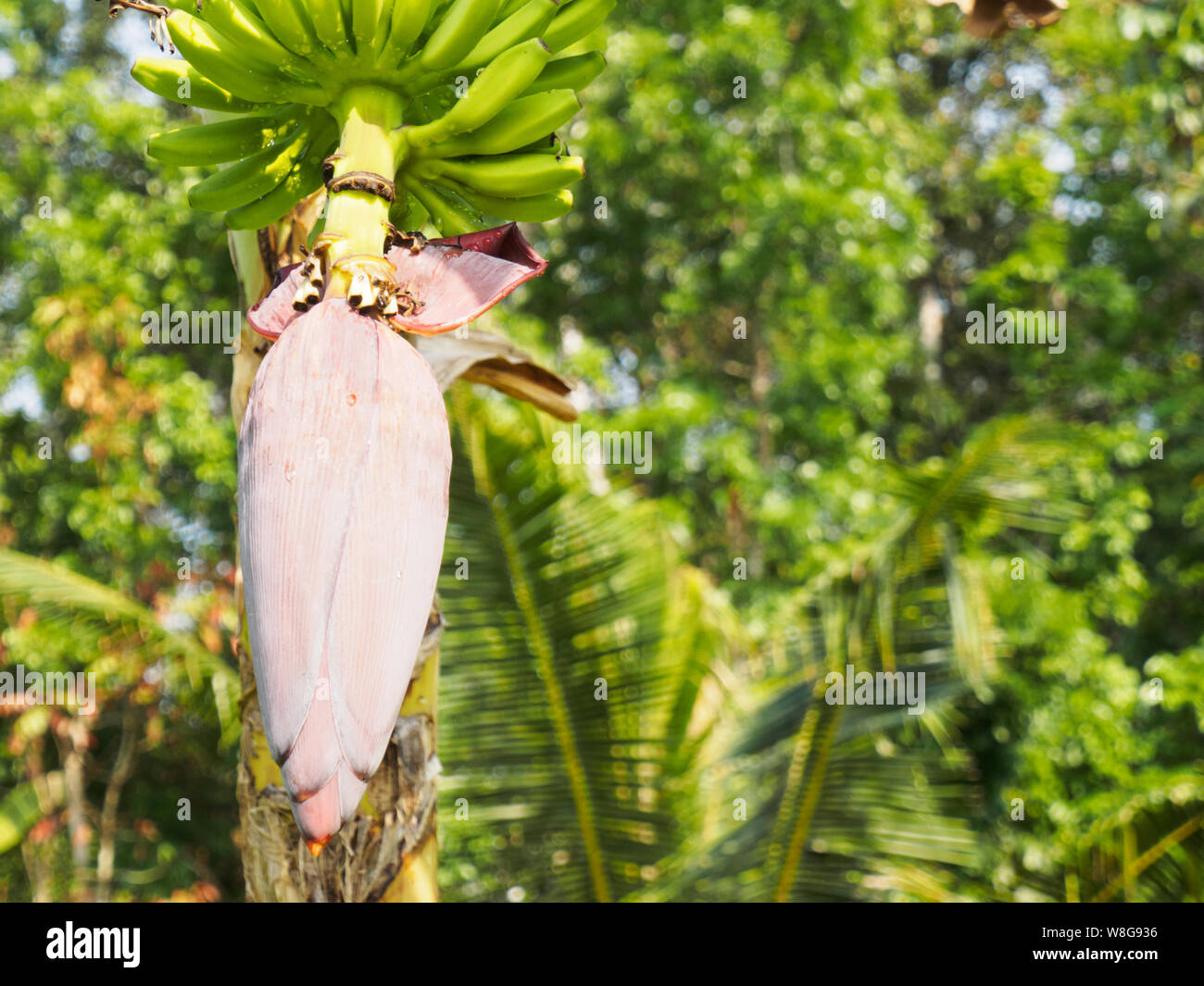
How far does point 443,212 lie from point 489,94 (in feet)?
0.34

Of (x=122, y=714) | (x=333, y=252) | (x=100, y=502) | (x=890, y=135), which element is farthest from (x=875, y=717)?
(x=122, y=714)

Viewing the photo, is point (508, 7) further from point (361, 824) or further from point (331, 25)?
point (361, 824)

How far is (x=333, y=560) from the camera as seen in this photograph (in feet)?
1.43

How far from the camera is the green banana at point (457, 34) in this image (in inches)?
24.2

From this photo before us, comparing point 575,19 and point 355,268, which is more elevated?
point 575,19

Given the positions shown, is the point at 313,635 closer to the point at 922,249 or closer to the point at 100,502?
the point at 100,502

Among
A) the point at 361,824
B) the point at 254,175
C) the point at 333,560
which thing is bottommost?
the point at 361,824

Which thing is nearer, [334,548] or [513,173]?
[334,548]

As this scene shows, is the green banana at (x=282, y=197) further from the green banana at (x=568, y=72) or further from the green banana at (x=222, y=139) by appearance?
the green banana at (x=568, y=72)

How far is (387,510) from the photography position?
445 mm

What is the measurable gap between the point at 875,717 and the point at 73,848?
3.85m

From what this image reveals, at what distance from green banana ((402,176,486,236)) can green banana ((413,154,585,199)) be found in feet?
0.04

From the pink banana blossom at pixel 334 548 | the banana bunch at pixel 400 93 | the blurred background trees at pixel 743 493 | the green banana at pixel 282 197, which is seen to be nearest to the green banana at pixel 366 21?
the banana bunch at pixel 400 93

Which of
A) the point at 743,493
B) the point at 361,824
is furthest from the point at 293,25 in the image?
the point at 743,493
